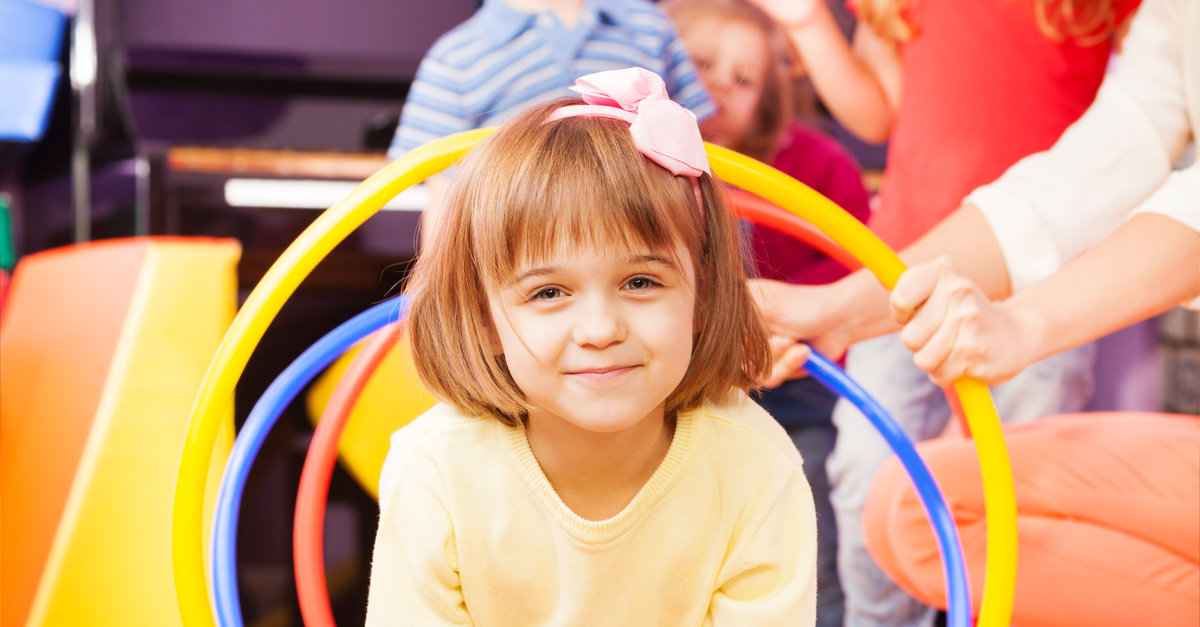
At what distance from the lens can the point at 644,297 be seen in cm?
87

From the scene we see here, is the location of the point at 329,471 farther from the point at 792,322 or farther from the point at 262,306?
the point at 792,322

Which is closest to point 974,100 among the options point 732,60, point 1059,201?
point 732,60

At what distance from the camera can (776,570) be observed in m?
0.98

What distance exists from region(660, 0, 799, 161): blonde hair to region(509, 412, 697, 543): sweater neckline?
0.99 m

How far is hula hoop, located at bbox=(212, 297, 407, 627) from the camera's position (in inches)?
39.4

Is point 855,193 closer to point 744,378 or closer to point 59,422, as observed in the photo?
point 744,378

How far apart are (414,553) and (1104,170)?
0.89m

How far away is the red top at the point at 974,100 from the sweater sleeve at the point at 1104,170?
1.37 ft

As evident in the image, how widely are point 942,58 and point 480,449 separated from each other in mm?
1142

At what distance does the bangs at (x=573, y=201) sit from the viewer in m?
0.86

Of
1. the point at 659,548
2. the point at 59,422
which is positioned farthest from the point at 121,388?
the point at 659,548

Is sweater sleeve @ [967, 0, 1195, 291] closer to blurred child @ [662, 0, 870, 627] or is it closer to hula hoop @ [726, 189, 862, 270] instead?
hula hoop @ [726, 189, 862, 270]

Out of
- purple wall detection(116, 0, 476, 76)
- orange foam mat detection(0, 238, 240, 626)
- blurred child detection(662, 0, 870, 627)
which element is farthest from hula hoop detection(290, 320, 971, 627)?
purple wall detection(116, 0, 476, 76)

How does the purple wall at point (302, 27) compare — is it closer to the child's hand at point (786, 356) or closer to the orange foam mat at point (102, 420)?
the orange foam mat at point (102, 420)
